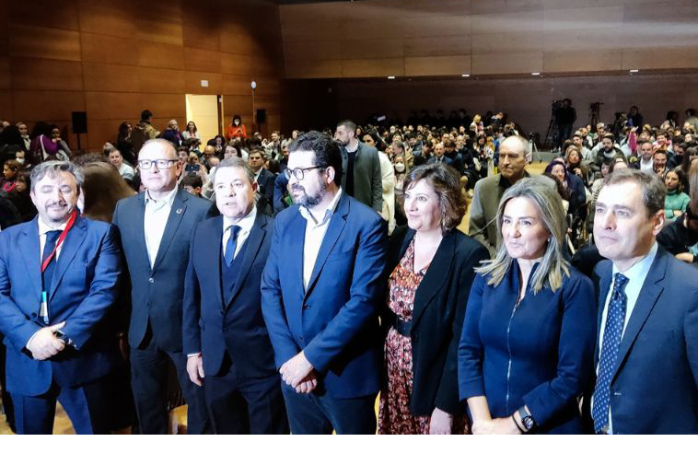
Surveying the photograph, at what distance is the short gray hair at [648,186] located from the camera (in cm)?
173

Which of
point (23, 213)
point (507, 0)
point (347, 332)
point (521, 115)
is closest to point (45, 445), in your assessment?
point (347, 332)

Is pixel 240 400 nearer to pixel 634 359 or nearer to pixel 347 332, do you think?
pixel 347 332

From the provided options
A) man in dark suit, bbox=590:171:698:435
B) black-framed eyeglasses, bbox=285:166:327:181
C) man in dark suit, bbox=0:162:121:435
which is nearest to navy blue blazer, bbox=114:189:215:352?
man in dark suit, bbox=0:162:121:435

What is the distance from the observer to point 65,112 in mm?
11641

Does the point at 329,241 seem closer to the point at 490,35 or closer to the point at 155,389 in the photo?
the point at 155,389

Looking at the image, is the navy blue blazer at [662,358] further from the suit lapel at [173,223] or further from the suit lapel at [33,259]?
the suit lapel at [33,259]

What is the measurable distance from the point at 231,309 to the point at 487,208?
170 cm

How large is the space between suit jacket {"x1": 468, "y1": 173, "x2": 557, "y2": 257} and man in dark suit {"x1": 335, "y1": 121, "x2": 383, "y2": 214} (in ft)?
7.31

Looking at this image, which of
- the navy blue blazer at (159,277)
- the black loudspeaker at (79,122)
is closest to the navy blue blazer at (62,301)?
the navy blue blazer at (159,277)

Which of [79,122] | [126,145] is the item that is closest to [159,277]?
[126,145]

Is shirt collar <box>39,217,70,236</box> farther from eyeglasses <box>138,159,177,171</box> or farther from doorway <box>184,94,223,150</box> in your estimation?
doorway <box>184,94,223,150</box>

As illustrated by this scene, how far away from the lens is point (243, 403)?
262 cm

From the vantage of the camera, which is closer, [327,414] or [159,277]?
[327,414]

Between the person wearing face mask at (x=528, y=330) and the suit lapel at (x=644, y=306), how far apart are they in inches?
5.8
